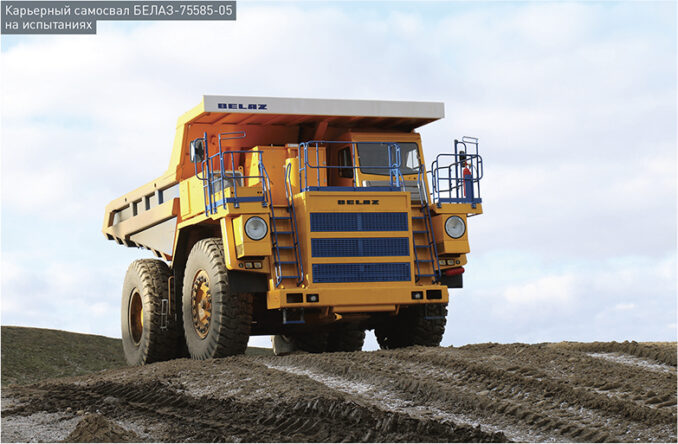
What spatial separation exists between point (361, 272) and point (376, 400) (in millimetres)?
3728

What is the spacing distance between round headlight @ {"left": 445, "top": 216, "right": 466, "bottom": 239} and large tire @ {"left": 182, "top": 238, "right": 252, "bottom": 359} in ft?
10.9

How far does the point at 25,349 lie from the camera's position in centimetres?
2088

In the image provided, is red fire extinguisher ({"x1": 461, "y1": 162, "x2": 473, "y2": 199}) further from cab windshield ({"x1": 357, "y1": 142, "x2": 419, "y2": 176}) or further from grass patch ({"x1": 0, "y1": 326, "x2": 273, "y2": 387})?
grass patch ({"x1": 0, "y1": 326, "x2": 273, "y2": 387})

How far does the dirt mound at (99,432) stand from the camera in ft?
29.9

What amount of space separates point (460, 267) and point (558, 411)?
5.32 metres

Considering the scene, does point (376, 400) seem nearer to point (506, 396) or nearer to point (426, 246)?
point (506, 396)

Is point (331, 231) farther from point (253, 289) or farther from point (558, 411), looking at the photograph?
point (558, 411)

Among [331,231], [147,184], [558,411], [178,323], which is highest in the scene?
[147,184]

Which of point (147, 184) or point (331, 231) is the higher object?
point (147, 184)

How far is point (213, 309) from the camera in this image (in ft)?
45.8

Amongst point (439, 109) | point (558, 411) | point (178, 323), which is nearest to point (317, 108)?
point (439, 109)

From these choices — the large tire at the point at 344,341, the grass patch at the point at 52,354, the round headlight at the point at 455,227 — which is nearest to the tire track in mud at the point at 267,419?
the round headlight at the point at 455,227

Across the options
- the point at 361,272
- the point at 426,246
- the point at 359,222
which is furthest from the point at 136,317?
the point at 426,246

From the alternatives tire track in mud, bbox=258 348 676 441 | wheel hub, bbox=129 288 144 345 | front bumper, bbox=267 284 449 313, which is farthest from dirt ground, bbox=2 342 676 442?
wheel hub, bbox=129 288 144 345
